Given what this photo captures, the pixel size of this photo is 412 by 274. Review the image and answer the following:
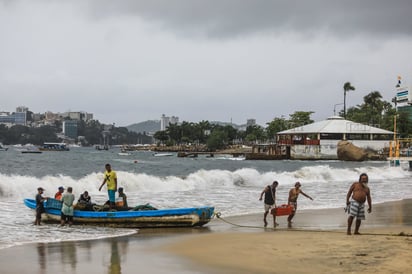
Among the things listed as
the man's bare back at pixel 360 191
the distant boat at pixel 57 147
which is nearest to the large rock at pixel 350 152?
the man's bare back at pixel 360 191

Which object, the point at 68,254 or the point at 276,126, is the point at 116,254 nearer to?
the point at 68,254

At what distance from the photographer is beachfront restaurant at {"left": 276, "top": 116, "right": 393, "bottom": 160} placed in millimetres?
103375

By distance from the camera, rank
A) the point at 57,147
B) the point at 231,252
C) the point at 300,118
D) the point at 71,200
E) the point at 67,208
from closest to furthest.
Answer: the point at 231,252, the point at 67,208, the point at 71,200, the point at 300,118, the point at 57,147

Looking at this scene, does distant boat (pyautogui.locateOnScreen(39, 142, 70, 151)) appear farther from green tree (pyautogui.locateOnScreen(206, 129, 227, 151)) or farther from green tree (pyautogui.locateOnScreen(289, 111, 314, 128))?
green tree (pyautogui.locateOnScreen(289, 111, 314, 128))

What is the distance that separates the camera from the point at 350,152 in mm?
98688

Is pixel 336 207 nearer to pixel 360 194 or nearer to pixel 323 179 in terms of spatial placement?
pixel 360 194

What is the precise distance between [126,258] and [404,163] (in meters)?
63.3

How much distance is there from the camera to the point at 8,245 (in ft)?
48.1

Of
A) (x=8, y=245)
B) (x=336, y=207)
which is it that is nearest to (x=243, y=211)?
(x=336, y=207)

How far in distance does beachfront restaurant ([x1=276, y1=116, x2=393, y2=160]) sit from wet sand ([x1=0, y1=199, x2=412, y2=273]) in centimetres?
8713

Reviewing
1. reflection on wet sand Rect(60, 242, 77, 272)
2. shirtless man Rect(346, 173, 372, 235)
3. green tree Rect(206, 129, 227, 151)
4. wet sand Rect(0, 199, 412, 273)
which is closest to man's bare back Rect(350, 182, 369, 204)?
shirtless man Rect(346, 173, 372, 235)

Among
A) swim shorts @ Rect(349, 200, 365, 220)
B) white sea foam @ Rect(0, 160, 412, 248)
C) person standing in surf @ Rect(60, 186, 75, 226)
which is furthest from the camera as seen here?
person standing in surf @ Rect(60, 186, 75, 226)

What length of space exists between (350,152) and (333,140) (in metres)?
6.26

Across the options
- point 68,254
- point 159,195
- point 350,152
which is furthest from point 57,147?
point 68,254
